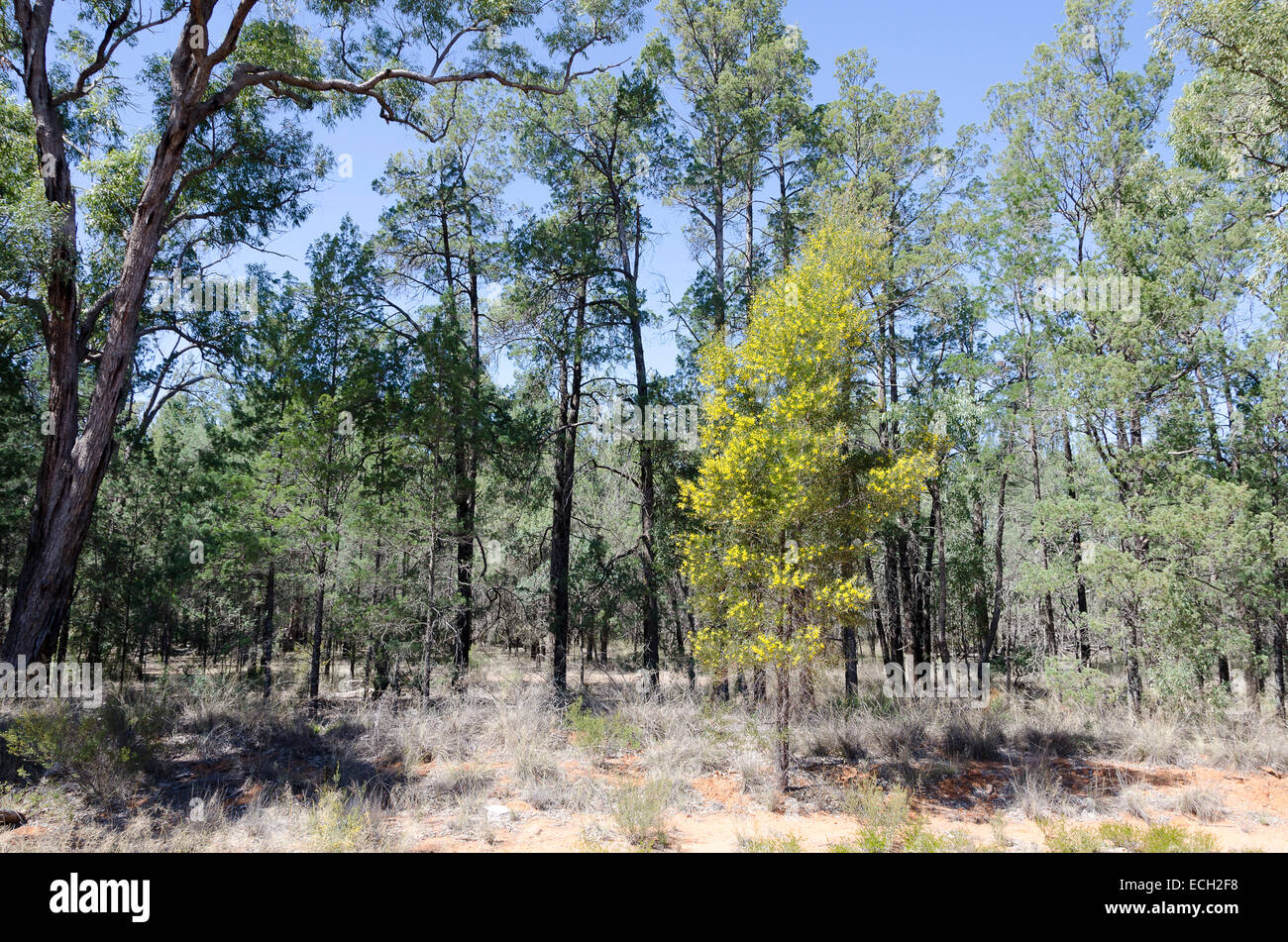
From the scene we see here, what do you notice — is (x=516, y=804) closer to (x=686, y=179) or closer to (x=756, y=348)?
(x=756, y=348)

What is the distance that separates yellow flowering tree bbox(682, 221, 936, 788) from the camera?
26.6 ft

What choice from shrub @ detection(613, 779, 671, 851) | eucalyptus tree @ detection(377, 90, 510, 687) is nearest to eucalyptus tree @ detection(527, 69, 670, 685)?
eucalyptus tree @ detection(377, 90, 510, 687)

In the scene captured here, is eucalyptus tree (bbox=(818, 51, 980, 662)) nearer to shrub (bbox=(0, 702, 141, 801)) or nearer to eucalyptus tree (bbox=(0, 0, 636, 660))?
eucalyptus tree (bbox=(0, 0, 636, 660))

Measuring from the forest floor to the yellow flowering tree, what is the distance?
178 cm

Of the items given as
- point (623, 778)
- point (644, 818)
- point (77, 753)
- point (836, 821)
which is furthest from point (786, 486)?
point (77, 753)

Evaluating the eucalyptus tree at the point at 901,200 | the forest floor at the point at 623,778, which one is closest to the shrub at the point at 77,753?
the forest floor at the point at 623,778

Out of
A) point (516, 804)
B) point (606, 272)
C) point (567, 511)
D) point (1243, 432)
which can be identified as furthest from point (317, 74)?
point (1243, 432)

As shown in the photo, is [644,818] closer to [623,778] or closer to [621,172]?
[623,778]

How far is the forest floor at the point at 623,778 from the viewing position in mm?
6176

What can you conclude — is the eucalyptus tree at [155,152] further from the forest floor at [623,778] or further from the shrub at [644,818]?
the shrub at [644,818]

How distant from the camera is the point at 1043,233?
16.1 metres

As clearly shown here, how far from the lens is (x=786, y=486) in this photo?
320 inches

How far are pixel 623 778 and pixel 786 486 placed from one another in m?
4.57

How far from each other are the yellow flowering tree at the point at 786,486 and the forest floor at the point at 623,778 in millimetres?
1780
